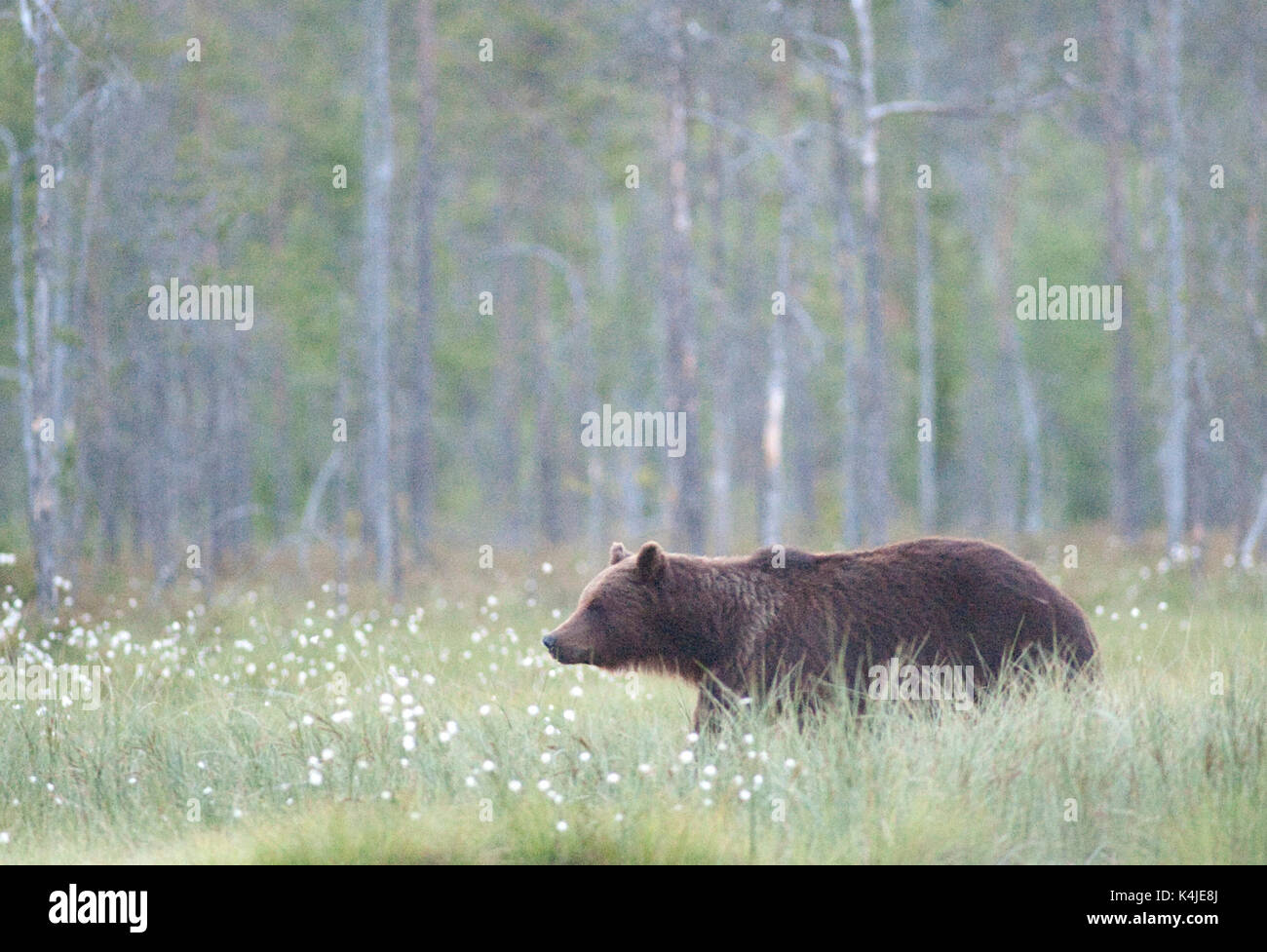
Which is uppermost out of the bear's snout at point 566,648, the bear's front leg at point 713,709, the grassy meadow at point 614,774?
the bear's snout at point 566,648

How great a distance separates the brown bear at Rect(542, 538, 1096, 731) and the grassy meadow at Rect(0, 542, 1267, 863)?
32 centimetres

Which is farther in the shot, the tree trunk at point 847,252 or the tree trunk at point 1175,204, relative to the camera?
the tree trunk at point 847,252

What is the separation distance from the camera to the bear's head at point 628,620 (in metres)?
7.72

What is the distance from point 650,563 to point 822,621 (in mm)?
1052

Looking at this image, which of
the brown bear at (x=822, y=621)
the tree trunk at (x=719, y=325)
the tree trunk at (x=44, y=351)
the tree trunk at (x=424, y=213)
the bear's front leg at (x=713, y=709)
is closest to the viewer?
the bear's front leg at (x=713, y=709)

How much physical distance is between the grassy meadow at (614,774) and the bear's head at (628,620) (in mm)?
350

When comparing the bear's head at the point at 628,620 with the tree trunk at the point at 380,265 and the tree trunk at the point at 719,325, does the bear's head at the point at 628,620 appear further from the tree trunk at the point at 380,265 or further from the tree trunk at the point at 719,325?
the tree trunk at the point at 719,325

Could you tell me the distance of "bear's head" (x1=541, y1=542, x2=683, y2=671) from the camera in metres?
7.72

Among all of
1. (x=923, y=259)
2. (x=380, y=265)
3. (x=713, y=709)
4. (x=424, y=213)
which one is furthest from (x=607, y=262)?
(x=713, y=709)

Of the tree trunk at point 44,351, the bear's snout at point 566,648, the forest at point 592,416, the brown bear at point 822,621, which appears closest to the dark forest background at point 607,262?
the tree trunk at point 44,351

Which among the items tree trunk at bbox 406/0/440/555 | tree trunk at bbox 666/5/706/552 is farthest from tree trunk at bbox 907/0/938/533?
tree trunk at bbox 406/0/440/555
